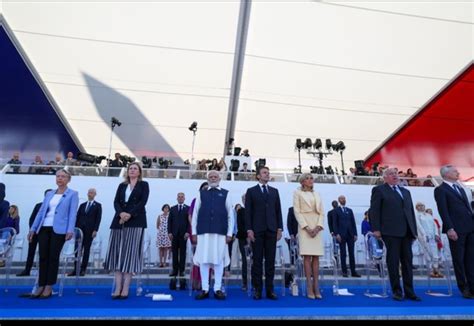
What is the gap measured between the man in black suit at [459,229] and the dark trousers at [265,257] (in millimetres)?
1876

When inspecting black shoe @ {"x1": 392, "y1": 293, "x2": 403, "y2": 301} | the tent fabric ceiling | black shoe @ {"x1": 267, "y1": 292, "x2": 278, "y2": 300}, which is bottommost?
black shoe @ {"x1": 267, "y1": 292, "x2": 278, "y2": 300}

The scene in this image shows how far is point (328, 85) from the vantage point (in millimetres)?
10727

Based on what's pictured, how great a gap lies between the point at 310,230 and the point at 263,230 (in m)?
0.49

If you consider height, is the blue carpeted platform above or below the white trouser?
below

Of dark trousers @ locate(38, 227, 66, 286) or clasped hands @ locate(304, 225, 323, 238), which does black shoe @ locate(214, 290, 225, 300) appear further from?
dark trousers @ locate(38, 227, 66, 286)

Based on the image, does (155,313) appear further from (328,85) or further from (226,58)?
(328,85)

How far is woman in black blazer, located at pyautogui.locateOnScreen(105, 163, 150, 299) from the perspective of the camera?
3207mm

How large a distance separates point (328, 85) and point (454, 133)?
558cm

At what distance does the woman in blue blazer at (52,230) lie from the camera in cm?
322

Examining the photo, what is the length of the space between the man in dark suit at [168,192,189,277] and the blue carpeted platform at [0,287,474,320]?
3.72ft

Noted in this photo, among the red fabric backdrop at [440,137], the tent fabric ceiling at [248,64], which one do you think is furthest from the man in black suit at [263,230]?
the red fabric backdrop at [440,137]

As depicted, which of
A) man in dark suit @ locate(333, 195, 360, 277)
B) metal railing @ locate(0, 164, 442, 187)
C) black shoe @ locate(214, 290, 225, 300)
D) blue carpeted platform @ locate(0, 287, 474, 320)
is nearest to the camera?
blue carpeted platform @ locate(0, 287, 474, 320)

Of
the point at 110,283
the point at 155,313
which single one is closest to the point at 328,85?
the point at 110,283

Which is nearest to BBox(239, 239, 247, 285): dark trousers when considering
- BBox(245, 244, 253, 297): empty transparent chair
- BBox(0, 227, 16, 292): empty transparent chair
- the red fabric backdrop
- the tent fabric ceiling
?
BBox(245, 244, 253, 297): empty transparent chair
